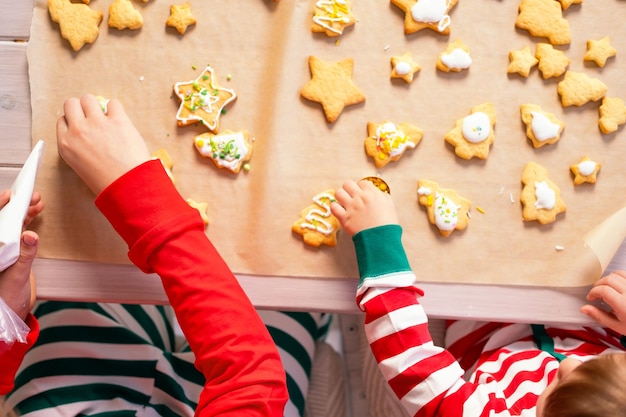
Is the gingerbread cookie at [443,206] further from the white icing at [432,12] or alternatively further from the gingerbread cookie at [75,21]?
the gingerbread cookie at [75,21]

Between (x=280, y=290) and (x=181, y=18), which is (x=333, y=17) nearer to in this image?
(x=181, y=18)

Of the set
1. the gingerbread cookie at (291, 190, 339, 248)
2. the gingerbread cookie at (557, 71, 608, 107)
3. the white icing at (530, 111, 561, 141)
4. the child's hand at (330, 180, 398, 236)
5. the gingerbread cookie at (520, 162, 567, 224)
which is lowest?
the gingerbread cookie at (291, 190, 339, 248)

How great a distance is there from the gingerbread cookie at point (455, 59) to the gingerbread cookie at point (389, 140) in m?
0.09

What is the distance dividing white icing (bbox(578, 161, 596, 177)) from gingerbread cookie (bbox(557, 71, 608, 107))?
0.08 metres

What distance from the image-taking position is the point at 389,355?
764 millimetres

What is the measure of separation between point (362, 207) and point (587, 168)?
0.30 meters

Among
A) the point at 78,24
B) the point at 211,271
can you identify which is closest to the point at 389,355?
the point at 211,271

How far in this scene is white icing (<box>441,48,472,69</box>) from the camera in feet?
2.69

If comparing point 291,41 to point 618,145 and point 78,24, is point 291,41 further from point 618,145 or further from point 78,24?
point 618,145

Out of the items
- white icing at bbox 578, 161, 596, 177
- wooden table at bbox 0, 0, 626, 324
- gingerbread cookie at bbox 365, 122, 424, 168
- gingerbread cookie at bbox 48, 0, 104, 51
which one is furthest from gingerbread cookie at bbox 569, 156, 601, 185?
gingerbread cookie at bbox 48, 0, 104, 51

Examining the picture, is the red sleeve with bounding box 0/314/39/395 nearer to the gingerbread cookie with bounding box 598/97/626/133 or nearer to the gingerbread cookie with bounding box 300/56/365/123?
the gingerbread cookie with bounding box 300/56/365/123

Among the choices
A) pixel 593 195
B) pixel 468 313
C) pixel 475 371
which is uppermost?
pixel 593 195

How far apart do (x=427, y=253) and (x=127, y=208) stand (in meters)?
0.38

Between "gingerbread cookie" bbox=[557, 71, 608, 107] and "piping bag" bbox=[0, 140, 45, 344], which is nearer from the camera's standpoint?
"piping bag" bbox=[0, 140, 45, 344]
